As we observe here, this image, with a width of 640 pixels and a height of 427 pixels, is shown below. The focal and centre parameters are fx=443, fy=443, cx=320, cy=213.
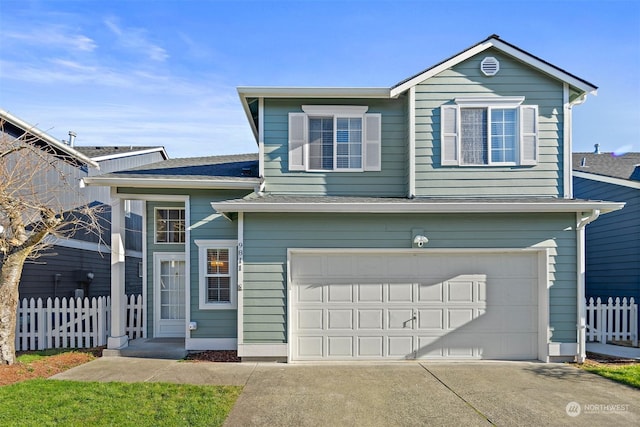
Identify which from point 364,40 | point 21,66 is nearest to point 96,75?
point 21,66

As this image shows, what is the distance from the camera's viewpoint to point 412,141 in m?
9.23

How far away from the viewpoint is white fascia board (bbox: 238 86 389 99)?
9250mm

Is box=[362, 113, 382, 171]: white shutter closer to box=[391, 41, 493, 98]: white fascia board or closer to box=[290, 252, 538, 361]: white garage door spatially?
box=[391, 41, 493, 98]: white fascia board

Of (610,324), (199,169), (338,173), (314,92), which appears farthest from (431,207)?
(610,324)

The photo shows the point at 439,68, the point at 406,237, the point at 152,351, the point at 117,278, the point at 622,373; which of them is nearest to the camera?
the point at 622,373

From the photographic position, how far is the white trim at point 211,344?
9156mm

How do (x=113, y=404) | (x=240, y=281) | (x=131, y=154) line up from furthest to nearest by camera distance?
(x=131, y=154) < (x=240, y=281) < (x=113, y=404)

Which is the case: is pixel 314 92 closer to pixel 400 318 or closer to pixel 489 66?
pixel 489 66

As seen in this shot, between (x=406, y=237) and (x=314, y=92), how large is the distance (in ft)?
11.7

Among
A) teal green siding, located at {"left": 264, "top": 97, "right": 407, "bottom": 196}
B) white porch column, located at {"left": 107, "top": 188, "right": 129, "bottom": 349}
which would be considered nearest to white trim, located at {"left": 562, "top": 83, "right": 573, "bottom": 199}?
teal green siding, located at {"left": 264, "top": 97, "right": 407, "bottom": 196}

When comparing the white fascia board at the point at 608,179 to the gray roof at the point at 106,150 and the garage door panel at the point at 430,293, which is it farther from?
the gray roof at the point at 106,150

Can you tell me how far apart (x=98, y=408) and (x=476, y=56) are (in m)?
9.27

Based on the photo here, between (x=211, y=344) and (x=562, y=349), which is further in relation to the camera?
(x=211, y=344)

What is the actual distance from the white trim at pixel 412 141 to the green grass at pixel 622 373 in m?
4.55
